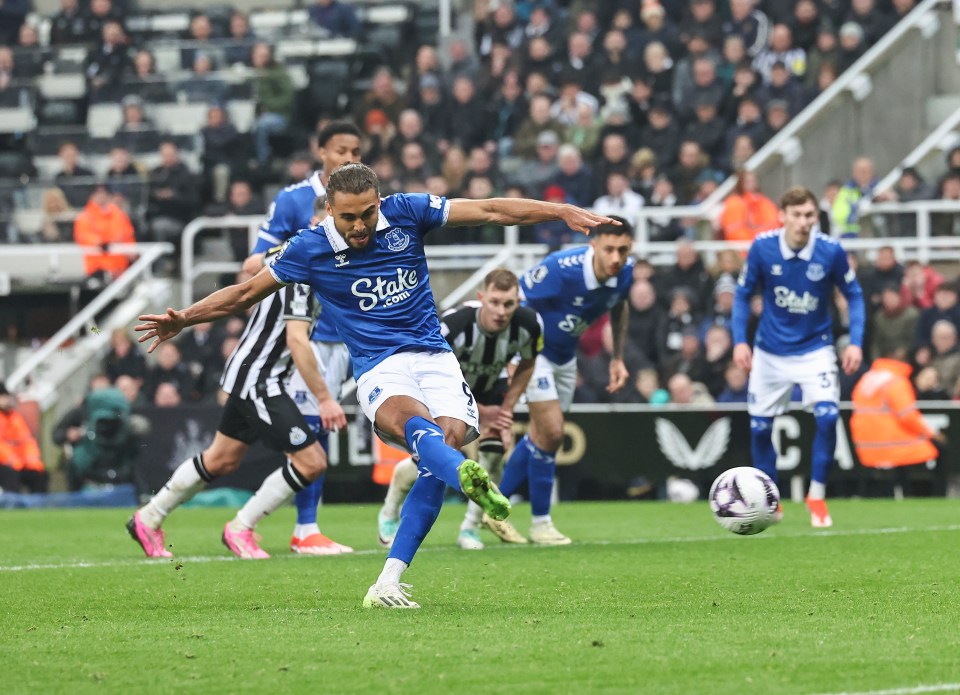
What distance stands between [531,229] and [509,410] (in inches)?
426

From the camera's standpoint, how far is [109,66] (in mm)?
25812

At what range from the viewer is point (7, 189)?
23.8 meters

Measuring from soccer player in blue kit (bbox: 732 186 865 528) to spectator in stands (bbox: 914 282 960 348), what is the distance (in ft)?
15.7

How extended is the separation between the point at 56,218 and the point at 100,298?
2.43 meters

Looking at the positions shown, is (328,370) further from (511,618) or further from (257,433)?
(511,618)

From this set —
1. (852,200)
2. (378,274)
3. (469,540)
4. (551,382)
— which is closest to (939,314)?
(852,200)

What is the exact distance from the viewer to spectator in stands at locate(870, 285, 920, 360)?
17.5m

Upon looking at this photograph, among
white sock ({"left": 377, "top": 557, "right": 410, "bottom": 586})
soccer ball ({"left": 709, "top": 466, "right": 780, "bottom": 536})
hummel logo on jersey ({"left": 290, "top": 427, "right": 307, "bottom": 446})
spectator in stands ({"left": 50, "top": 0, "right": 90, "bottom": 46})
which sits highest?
spectator in stands ({"left": 50, "top": 0, "right": 90, "bottom": 46})

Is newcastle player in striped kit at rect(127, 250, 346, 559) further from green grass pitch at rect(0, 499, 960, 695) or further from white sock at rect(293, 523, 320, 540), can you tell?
white sock at rect(293, 523, 320, 540)

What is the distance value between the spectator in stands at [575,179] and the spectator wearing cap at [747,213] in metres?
1.87

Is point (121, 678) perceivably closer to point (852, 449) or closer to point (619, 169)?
point (852, 449)

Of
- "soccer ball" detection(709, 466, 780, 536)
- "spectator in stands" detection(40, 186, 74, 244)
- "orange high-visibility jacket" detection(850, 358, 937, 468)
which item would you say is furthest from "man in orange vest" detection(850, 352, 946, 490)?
"spectator in stands" detection(40, 186, 74, 244)

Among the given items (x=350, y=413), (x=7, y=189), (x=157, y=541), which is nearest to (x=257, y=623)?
(x=157, y=541)

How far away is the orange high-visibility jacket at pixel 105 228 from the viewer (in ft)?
70.4
